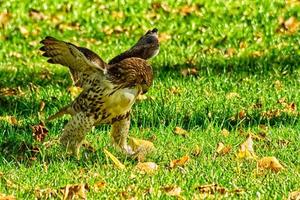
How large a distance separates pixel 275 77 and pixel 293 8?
379 cm

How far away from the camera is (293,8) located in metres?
13.4

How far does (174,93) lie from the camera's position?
8992mm

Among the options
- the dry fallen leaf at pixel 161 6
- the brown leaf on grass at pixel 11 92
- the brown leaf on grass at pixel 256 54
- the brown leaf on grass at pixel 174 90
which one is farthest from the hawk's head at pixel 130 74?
the dry fallen leaf at pixel 161 6

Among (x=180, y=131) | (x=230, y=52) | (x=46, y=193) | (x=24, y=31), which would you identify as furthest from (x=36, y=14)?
(x=46, y=193)

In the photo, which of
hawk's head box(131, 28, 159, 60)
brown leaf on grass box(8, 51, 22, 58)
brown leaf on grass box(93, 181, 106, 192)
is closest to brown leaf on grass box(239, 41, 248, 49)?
brown leaf on grass box(8, 51, 22, 58)

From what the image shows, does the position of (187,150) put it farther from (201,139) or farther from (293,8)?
(293,8)

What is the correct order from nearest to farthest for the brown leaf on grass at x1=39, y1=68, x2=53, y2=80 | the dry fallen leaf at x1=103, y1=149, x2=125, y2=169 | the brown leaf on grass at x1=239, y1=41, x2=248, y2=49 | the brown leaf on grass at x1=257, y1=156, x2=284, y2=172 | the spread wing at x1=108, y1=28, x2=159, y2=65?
the brown leaf on grass at x1=257, y1=156, x2=284, y2=172 < the dry fallen leaf at x1=103, y1=149, x2=125, y2=169 < the spread wing at x1=108, y1=28, x2=159, y2=65 < the brown leaf on grass at x1=39, y1=68, x2=53, y2=80 < the brown leaf on grass at x1=239, y1=41, x2=248, y2=49

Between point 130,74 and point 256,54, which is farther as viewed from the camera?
point 256,54

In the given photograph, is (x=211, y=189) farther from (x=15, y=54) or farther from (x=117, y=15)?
(x=117, y=15)

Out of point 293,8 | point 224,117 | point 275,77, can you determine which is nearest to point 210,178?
point 224,117

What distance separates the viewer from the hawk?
6.12 metres

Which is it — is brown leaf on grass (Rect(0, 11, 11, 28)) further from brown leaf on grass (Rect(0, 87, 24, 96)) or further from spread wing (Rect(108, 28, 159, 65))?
spread wing (Rect(108, 28, 159, 65))

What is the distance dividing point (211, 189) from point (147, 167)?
0.73m

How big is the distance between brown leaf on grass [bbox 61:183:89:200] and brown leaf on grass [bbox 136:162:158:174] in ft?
2.28
